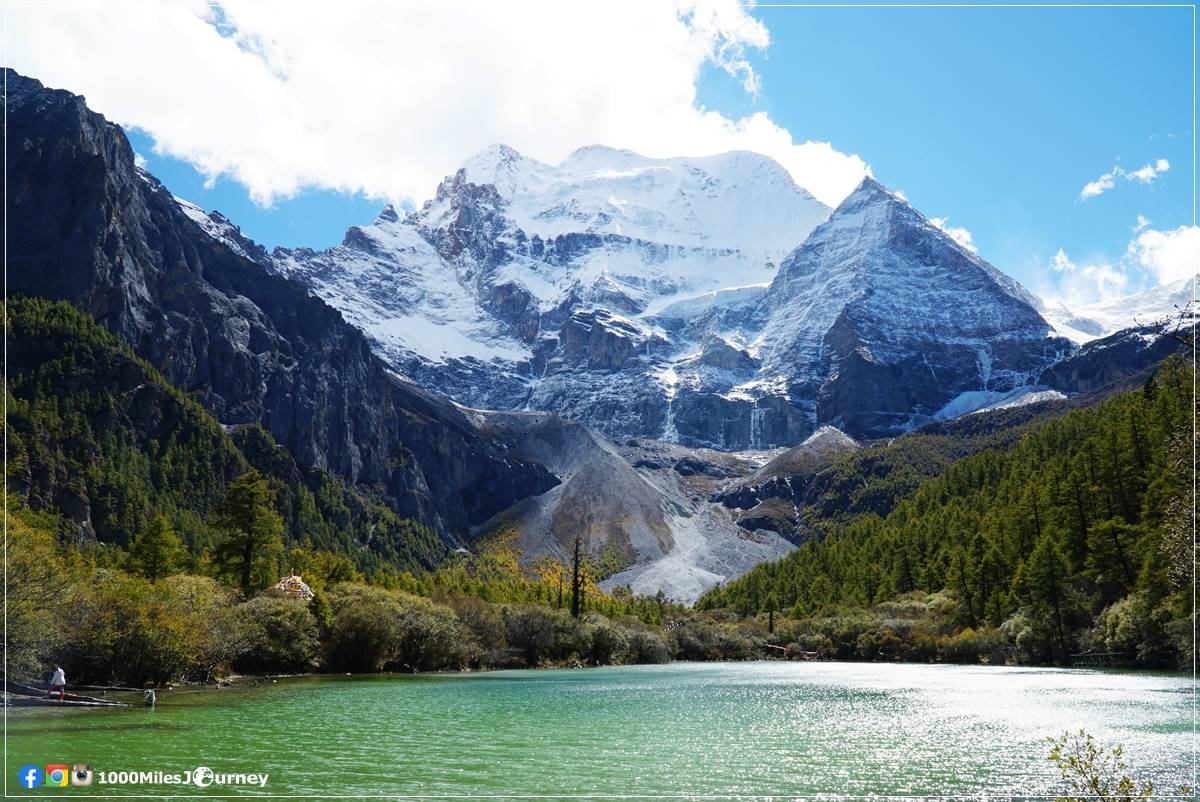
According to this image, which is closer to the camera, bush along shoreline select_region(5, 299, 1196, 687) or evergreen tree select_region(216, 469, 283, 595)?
bush along shoreline select_region(5, 299, 1196, 687)

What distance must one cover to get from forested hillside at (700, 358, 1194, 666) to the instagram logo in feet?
125

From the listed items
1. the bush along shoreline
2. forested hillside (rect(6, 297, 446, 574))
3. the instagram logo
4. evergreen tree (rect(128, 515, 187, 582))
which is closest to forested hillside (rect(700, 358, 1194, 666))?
the bush along shoreline

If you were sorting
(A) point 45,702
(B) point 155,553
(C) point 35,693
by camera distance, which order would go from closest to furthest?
(A) point 45,702, (C) point 35,693, (B) point 155,553

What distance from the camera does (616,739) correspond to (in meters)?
39.5

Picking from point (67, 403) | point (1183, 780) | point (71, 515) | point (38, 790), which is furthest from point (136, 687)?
point (67, 403)

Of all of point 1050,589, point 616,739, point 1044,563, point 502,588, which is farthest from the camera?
point 502,588

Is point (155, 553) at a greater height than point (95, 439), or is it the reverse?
point (95, 439)

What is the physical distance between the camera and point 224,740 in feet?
115

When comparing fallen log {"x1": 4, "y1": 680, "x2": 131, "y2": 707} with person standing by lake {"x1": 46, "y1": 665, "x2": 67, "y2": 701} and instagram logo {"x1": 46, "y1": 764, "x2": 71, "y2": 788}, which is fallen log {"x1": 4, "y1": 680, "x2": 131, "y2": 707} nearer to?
person standing by lake {"x1": 46, "y1": 665, "x2": 67, "y2": 701}

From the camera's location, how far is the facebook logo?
83.1 ft

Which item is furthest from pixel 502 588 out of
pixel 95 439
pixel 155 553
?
pixel 95 439

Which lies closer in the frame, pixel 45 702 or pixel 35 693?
pixel 45 702

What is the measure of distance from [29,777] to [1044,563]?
301 feet

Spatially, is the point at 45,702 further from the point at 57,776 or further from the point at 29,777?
the point at 29,777
